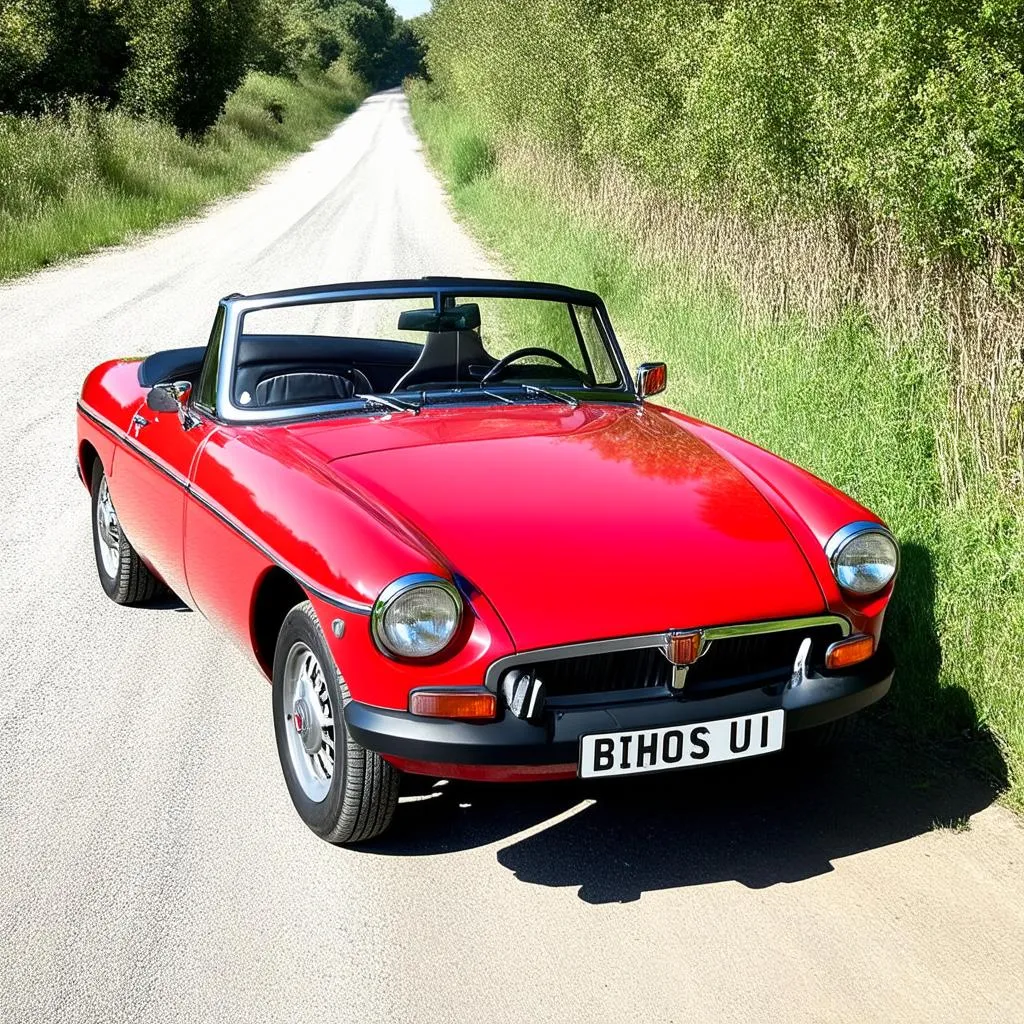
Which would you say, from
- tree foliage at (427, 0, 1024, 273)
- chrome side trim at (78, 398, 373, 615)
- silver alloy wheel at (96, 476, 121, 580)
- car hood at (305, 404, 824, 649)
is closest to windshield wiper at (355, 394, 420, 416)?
car hood at (305, 404, 824, 649)

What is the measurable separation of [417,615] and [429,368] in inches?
66.3

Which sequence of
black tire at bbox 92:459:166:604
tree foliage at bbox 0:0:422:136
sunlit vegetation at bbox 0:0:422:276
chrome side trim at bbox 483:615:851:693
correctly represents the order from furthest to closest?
tree foliage at bbox 0:0:422:136, sunlit vegetation at bbox 0:0:422:276, black tire at bbox 92:459:166:604, chrome side trim at bbox 483:615:851:693

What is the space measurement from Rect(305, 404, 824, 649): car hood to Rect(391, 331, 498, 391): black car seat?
36 centimetres

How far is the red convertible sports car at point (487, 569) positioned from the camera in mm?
3385

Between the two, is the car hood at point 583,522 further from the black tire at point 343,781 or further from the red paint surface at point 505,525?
the black tire at point 343,781

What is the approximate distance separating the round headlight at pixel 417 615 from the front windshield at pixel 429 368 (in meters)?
1.39

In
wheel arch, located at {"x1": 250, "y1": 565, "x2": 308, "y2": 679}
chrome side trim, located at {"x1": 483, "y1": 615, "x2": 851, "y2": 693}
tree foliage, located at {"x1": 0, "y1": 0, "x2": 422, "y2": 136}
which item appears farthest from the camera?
tree foliage, located at {"x1": 0, "y1": 0, "x2": 422, "y2": 136}

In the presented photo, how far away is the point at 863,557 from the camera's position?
384 centimetres

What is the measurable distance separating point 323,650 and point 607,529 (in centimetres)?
82

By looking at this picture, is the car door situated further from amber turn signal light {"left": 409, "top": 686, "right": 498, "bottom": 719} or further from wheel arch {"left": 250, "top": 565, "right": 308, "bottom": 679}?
amber turn signal light {"left": 409, "top": 686, "right": 498, "bottom": 719}

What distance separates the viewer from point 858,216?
27.0ft

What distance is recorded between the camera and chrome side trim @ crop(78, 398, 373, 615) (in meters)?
3.51

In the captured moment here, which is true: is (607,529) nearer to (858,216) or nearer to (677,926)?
(677,926)

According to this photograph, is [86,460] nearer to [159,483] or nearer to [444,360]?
[159,483]
